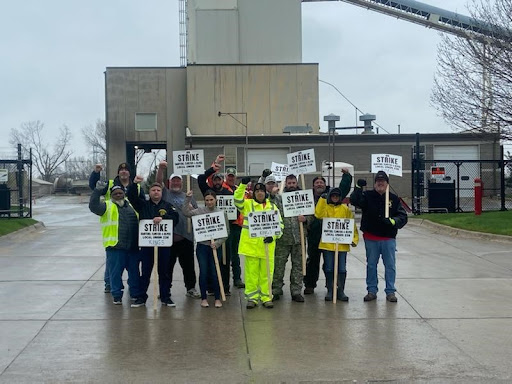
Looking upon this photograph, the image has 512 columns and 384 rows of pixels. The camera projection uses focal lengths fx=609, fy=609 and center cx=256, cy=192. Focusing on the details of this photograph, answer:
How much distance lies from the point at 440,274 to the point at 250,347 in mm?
5727

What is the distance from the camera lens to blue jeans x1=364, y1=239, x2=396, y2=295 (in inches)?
346

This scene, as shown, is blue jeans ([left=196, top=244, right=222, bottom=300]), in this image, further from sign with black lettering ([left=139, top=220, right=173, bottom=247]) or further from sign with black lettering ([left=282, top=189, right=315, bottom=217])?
sign with black lettering ([left=282, top=189, right=315, bottom=217])

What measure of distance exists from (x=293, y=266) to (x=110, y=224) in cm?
267

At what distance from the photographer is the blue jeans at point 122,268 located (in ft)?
28.0

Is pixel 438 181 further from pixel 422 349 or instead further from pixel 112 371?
pixel 112 371

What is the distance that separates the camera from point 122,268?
860 centimetres

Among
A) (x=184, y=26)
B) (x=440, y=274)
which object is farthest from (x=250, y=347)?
(x=184, y=26)

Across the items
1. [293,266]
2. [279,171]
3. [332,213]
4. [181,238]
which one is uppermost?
[279,171]

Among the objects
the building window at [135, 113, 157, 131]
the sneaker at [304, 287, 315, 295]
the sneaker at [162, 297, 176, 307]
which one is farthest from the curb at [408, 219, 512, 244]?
the building window at [135, 113, 157, 131]

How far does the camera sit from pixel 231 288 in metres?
9.80

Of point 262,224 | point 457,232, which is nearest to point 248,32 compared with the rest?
point 457,232

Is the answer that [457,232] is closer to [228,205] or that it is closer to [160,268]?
[228,205]

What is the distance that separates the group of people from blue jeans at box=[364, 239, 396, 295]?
0.05 ft

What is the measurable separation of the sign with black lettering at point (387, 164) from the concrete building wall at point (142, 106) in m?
36.3
